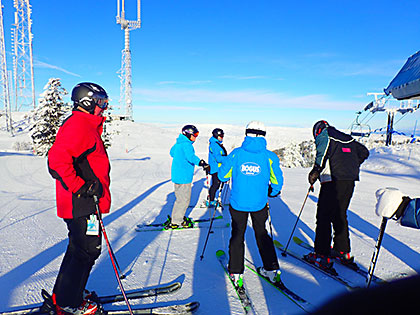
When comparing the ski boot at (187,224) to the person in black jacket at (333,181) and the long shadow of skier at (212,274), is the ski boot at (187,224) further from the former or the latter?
the person in black jacket at (333,181)

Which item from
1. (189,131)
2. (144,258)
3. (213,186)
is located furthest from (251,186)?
(213,186)

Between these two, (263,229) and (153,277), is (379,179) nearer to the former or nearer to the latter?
(263,229)

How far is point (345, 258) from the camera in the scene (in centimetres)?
414

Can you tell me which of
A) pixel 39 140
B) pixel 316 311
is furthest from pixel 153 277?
pixel 39 140

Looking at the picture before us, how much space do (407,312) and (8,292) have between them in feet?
12.7

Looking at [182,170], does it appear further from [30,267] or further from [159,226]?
[30,267]

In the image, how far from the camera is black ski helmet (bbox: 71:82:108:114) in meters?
2.71

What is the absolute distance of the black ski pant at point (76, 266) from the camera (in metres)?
2.62

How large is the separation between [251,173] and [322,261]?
1.81 m

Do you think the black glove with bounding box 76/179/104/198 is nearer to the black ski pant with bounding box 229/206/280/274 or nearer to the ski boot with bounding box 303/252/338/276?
the black ski pant with bounding box 229/206/280/274

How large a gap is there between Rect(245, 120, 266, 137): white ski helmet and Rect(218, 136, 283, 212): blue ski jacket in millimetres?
50

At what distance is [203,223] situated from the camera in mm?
6094

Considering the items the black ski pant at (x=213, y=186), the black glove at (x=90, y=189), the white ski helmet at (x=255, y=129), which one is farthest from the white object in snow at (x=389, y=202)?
the black ski pant at (x=213, y=186)

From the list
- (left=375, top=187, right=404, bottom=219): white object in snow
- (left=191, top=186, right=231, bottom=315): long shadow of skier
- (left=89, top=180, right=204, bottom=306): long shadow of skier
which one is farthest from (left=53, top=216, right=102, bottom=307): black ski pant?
(left=375, top=187, right=404, bottom=219): white object in snow
